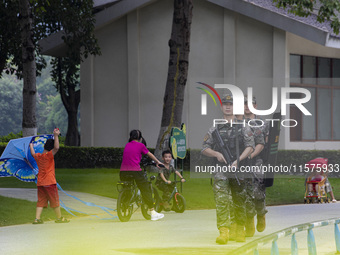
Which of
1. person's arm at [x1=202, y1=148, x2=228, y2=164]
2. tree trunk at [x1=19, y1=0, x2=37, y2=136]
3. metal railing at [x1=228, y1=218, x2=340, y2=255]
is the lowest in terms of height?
metal railing at [x1=228, y1=218, x2=340, y2=255]

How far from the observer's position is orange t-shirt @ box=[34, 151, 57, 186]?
13914mm

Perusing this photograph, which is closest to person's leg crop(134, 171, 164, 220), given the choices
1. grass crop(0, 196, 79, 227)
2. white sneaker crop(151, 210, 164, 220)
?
white sneaker crop(151, 210, 164, 220)

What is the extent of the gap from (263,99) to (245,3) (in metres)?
3.58

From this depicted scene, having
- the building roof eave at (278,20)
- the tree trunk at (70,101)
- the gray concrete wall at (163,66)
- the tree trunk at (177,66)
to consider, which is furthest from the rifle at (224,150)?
the tree trunk at (70,101)

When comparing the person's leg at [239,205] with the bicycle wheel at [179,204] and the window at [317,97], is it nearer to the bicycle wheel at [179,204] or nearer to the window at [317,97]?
the bicycle wheel at [179,204]

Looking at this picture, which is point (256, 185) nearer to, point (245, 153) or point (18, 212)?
point (245, 153)

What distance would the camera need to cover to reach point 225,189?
1116cm

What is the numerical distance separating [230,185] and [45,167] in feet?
13.5

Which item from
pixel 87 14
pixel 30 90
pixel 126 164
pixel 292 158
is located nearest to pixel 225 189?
pixel 126 164

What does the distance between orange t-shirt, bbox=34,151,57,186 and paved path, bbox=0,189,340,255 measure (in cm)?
80

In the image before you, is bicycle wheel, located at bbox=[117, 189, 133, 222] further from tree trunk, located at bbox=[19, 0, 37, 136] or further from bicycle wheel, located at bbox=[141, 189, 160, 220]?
tree trunk, located at bbox=[19, 0, 37, 136]

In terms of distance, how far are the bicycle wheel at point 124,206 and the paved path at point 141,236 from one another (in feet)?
0.52

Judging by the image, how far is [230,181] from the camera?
36.8 ft

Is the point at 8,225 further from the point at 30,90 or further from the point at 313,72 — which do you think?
the point at 313,72
